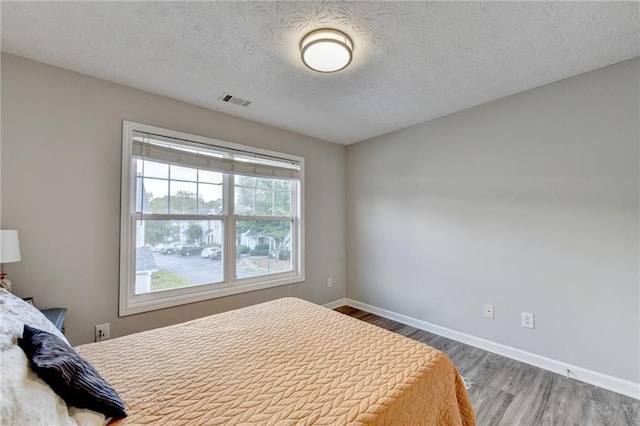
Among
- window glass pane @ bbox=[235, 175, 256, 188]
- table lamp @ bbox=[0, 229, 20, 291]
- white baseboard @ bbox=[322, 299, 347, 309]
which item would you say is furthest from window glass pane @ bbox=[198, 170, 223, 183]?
white baseboard @ bbox=[322, 299, 347, 309]

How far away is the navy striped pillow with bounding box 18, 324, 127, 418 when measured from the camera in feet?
2.76

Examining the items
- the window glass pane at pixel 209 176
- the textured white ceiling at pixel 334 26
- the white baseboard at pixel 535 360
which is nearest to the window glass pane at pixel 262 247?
the window glass pane at pixel 209 176

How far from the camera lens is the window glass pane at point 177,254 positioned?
2471mm

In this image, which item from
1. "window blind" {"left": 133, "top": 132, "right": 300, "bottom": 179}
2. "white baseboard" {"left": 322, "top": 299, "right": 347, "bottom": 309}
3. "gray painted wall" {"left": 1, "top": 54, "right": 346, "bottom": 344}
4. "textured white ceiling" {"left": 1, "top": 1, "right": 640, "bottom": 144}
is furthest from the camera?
"white baseboard" {"left": 322, "top": 299, "right": 347, "bottom": 309}

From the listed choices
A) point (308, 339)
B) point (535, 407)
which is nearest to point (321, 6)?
point (308, 339)

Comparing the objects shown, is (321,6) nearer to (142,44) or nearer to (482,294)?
(142,44)

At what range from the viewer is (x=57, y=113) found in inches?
81.1

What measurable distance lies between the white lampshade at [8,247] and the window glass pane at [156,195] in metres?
0.89

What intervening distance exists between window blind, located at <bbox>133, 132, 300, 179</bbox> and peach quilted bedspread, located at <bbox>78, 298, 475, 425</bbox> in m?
1.58

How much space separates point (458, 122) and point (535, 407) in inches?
98.9

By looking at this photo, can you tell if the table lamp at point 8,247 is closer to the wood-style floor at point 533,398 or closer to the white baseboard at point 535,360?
the wood-style floor at point 533,398

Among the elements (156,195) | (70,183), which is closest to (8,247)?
(70,183)

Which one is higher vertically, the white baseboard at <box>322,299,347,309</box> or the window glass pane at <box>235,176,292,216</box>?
the window glass pane at <box>235,176,292,216</box>

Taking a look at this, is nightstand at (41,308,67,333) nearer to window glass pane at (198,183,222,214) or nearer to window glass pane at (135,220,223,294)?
window glass pane at (135,220,223,294)
